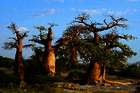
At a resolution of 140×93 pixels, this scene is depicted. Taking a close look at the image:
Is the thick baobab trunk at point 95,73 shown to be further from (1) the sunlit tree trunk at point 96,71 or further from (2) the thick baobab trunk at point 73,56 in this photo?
(2) the thick baobab trunk at point 73,56

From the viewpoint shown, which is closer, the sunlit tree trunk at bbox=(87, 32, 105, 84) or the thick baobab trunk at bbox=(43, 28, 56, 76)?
the sunlit tree trunk at bbox=(87, 32, 105, 84)

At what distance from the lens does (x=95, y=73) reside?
1761 inches

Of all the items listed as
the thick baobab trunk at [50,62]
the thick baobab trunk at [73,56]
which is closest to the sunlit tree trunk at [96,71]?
the thick baobab trunk at [73,56]

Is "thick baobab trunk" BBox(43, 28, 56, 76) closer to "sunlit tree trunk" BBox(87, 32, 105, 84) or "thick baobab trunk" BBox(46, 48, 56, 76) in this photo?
"thick baobab trunk" BBox(46, 48, 56, 76)

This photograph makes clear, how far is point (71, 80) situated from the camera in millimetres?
44625

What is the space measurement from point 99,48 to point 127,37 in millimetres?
3298

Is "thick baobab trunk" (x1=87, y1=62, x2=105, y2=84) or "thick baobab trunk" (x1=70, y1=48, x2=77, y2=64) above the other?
"thick baobab trunk" (x1=70, y1=48, x2=77, y2=64)

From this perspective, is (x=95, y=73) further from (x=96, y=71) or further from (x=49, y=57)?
(x=49, y=57)

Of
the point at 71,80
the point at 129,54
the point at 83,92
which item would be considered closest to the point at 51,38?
the point at 71,80

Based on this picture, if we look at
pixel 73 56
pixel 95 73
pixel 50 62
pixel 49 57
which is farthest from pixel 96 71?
pixel 49 57

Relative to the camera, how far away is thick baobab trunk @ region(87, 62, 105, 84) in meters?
44.5

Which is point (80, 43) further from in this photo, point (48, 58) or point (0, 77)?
point (0, 77)

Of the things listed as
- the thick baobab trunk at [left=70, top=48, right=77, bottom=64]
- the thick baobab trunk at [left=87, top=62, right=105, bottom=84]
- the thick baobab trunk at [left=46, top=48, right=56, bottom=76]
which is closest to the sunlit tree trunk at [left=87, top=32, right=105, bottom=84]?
the thick baobab trunk at [left=87, top=62, right=105, bottom=84]

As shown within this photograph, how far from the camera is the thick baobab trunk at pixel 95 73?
44.5m
